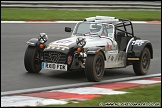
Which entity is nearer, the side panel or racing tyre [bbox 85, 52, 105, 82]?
racing tyre [bbox 85, 52, 105, 82]

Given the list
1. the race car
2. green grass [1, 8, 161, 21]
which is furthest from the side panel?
green grass [1, 8, 161, 21]

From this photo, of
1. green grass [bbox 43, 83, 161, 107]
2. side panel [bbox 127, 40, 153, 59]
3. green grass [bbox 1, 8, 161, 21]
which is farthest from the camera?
green grass [bbox 1, 8, 161, 21]

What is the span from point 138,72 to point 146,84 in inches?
69.8

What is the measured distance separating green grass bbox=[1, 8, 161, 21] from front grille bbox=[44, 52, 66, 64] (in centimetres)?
1275

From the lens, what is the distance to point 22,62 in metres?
15.4

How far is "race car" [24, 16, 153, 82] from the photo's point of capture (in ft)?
41.0

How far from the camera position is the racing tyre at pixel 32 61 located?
13.3 metres

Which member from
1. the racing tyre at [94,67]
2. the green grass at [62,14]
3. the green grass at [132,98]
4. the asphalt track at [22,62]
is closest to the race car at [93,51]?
the racing tyre at [94,67]

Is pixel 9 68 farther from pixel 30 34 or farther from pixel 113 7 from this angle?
pixel 113 7

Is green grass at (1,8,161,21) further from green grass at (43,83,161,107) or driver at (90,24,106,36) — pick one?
green grass at (43,83,161,107)

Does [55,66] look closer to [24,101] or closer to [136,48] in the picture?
[136,48]

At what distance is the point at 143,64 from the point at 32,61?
3.24 metres

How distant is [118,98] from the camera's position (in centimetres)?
949

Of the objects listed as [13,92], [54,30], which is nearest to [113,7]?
[54,30]
